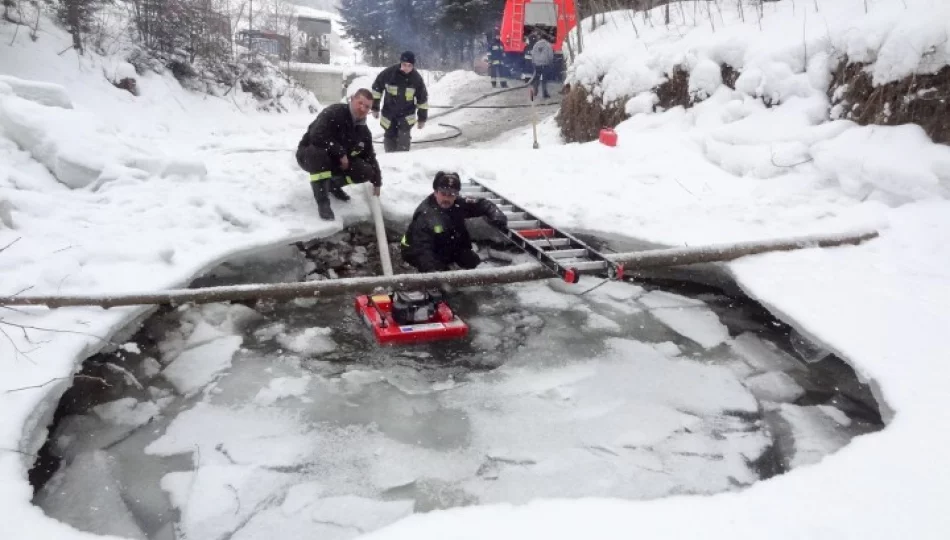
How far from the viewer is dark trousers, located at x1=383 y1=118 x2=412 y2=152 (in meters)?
7.84

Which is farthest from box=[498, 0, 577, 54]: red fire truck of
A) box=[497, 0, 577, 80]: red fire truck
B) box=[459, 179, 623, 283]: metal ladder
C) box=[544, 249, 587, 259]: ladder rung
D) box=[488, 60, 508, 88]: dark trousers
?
box=[544, 249, 587, 259]: ladder rung

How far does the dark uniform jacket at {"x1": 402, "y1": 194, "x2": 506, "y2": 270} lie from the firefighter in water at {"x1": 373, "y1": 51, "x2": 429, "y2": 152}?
10.1 ft

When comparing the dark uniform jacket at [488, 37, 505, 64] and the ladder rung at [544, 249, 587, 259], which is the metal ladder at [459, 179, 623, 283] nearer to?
the ladder rung at [544, 249, 587, 259]

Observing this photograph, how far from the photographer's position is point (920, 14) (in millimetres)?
5176

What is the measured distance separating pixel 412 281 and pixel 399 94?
168 inches

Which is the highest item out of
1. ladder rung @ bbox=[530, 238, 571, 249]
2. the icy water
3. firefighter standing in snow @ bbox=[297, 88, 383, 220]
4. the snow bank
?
the snow bank

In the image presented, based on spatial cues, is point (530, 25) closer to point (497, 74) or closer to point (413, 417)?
point (497, 74)

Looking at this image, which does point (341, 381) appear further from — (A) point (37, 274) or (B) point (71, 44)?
(B) point (71, 44)

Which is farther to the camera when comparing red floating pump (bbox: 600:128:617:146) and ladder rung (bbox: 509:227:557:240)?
red floating pump (bbox: 600:128:617:146)

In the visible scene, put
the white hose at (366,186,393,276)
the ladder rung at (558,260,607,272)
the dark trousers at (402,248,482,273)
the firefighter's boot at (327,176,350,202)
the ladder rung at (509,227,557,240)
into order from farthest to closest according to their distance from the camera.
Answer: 1. the firefighter's boot at (327,176,350,202)
2. the ladder rung at (509,227,557,240)
3. the dark trousers at (402,248,482,273)
4. the white hose at (366,186,393,276)
5. the ladder rung at (558,260,607,272)

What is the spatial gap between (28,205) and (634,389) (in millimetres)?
4177

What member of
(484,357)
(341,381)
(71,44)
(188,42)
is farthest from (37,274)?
(188,42)

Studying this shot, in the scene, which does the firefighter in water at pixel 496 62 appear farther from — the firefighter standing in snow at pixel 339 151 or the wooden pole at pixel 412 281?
the wooden pole at pixel 412 281

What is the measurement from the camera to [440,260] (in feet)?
15.7
